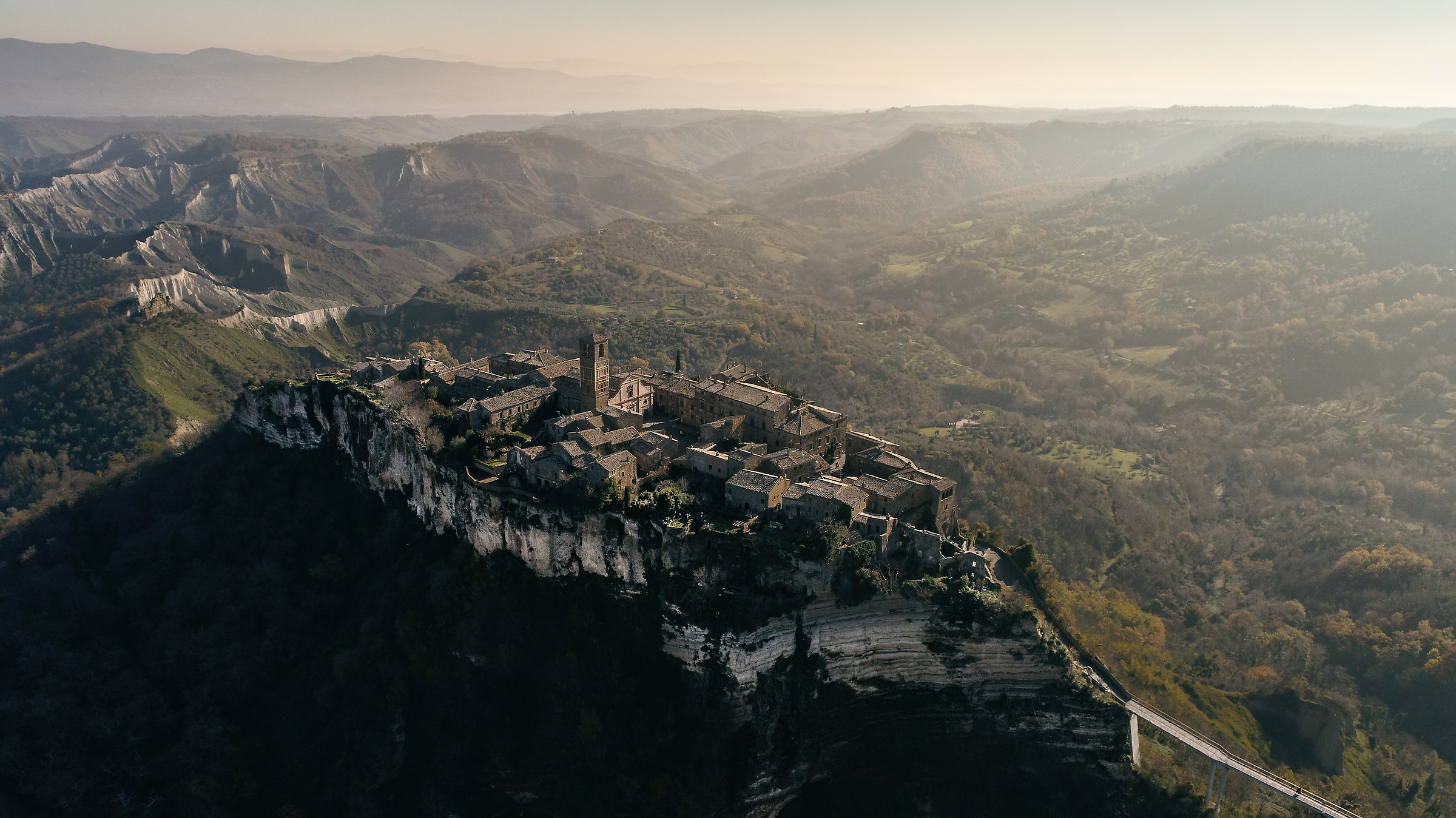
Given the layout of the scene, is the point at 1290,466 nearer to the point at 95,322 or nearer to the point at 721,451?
the point at 721,451

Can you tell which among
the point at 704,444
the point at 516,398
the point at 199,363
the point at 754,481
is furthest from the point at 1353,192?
the point at 199,363

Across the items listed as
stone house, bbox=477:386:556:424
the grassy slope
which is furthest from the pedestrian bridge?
the grassy slope

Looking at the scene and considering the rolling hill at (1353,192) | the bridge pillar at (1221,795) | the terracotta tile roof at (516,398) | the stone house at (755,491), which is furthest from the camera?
the rolling hill at (1353,192)

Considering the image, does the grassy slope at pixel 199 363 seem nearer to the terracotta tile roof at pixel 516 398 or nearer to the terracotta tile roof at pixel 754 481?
the terracotta tile roof at pixel 516 398

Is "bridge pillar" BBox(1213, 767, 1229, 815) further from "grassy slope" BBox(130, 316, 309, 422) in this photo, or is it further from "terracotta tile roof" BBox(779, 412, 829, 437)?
"grassy slope" BBox(130, 316, 309, 422)

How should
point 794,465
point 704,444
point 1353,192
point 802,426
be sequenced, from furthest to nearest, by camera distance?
point 1353,192
point 802,426
point 704,444
point 794,465

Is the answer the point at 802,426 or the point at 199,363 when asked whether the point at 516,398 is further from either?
the point at 199,363

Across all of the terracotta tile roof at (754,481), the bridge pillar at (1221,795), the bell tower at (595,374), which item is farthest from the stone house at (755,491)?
the bridge pillar at (1221,795)
